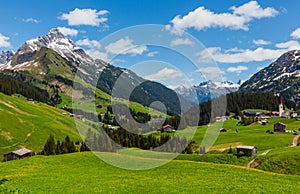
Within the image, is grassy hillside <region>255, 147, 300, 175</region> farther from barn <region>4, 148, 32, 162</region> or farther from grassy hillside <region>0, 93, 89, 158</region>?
grassy hillside <region>0, 93, 89, 158</region>

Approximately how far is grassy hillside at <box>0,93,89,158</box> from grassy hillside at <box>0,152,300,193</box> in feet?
250

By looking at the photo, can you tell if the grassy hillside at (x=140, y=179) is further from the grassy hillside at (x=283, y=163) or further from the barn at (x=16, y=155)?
the barn at (x=16, y=155)

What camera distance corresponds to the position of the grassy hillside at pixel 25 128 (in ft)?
440

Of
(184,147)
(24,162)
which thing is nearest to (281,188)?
(24,162)

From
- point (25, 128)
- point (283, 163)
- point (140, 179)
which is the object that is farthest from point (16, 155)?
point (283, 163)

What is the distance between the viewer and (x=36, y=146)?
13775 cm

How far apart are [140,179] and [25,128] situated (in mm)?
127950

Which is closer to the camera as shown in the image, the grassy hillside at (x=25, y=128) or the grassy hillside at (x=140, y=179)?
the grassy hillside at (x=140, y=179)

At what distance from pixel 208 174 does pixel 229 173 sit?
10.4 feet

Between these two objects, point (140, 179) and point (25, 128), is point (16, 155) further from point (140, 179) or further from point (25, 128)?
point (140, 179)

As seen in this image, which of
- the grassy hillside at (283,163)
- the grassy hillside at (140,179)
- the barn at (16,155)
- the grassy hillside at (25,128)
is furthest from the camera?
the grassy hillside at (25,128)

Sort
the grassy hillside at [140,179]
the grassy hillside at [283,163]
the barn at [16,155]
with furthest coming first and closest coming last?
the barn at [16,155] → the grassy hillside at [283,163] → the grassy hillside at [140,179]

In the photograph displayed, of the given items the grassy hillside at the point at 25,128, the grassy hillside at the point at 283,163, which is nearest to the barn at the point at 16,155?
the grassy hillside at the point at 25,128

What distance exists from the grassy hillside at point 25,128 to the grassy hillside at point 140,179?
7634 centimetres
